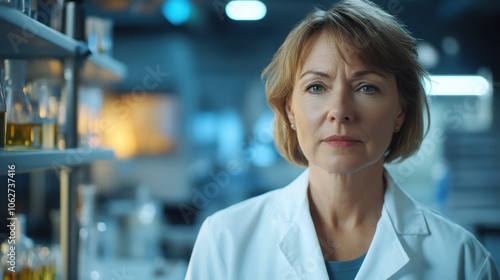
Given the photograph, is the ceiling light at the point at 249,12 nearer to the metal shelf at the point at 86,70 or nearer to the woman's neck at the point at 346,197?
the metal shelf at the point at 86,70

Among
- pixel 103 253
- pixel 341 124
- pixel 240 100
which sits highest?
pixel 240 100

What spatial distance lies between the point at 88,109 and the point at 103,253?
4.75ft

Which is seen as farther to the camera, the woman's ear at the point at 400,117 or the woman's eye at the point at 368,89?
the woman's ear at the point at 400,117

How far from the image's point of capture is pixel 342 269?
1.28 m

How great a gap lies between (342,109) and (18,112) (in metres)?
0.90

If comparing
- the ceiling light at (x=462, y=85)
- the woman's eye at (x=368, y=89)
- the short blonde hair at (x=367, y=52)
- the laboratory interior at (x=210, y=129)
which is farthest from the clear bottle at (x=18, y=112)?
the ceiling light at (x=462, y=85)

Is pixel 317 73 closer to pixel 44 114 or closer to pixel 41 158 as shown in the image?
pixel 41 158

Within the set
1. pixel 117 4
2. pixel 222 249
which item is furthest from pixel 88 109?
pixel 117 4

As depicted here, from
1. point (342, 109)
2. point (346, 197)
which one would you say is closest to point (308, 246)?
point (346, 197)

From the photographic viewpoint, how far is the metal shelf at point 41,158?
113cm

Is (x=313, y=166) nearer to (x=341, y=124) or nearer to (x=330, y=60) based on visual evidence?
(x=341, y=124)

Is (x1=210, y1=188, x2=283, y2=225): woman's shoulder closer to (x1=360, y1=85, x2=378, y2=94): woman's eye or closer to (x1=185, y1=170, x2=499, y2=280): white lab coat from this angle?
(x1=185, y1=170, x2=499, y2=280): white lab coat

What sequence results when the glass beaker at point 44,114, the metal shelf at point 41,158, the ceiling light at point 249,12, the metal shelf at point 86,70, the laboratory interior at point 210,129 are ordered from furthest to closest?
the ceiling light at point 249,12 → the laboratory interior at point 210,129 → the metal shelf at point 86,70 → the glass beaker at point 44,114 → the metal shelf at point 41,158

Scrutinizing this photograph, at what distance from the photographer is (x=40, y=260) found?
1638mm
